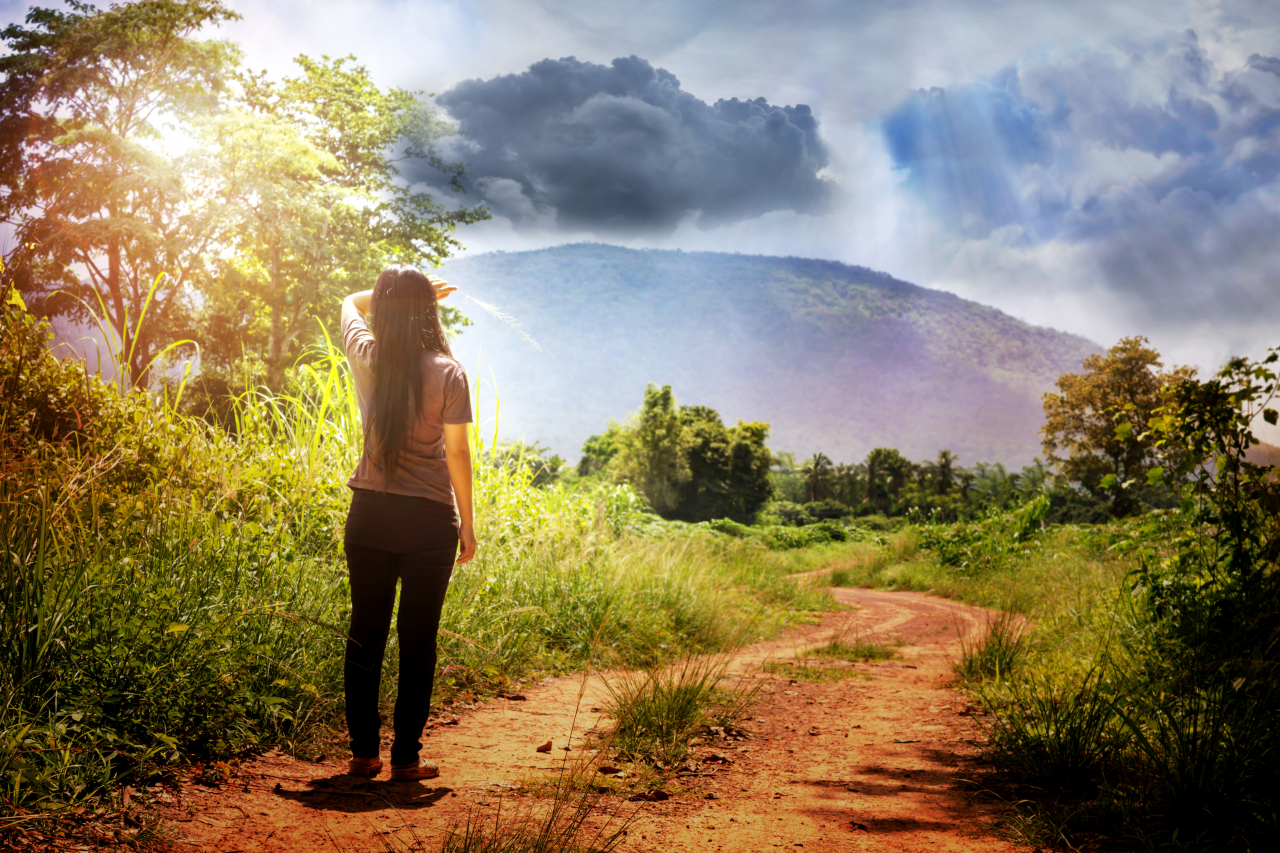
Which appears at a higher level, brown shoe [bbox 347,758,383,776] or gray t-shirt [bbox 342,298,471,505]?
gray t-shirt [bbox 342,298,471,505]

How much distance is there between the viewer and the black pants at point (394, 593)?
2.43 metres

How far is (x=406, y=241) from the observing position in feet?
68.0

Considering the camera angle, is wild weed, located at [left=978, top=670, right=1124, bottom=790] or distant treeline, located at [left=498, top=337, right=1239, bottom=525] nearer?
wild weed, located at [left=978, top=670, right=1124, bottom=790]

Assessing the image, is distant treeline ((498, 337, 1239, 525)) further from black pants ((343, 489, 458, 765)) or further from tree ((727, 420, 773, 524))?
black pants ((343, 489, 458, 765))

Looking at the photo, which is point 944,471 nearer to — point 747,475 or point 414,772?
point 747,475

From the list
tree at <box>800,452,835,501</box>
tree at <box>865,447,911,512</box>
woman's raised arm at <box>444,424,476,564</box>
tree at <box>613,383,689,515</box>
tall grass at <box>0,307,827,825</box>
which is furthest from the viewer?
tree at <box>800,452,835,501</box>

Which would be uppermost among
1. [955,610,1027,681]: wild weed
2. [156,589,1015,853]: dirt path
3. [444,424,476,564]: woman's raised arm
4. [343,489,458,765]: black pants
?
[444,424,476,564]: woman's raised arm

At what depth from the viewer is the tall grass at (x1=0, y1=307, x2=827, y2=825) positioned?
214cm

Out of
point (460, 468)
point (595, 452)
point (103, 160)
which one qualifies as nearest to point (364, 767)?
point (460, 468)

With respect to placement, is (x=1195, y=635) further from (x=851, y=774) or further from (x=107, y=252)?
(x=107, y=252)

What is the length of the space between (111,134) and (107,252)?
8.10ft

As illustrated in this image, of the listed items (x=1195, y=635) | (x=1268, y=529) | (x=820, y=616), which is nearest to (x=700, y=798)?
(x=1195, y=635)

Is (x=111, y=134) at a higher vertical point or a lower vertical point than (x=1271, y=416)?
higher

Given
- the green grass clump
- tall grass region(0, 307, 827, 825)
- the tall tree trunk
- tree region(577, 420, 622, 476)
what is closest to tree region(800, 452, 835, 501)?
tree region(577, 420, 622, 476)
